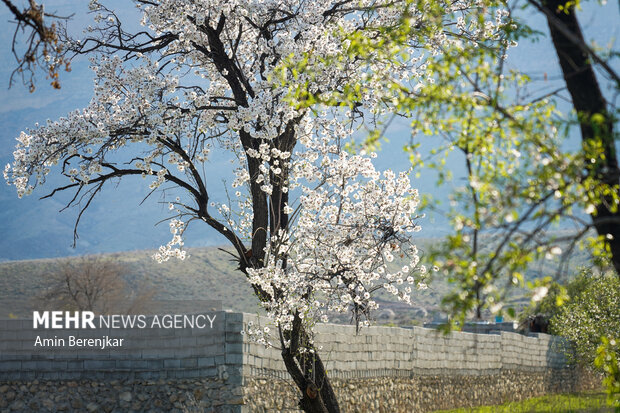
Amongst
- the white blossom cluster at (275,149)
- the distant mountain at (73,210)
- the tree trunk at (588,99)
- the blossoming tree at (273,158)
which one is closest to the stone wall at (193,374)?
the blossoming tree at (273,158)

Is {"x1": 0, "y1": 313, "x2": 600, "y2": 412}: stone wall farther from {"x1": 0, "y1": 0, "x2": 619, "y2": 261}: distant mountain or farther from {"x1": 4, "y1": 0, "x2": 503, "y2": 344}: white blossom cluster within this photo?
{"x1": 0, "y1": 0, "x2": 619, "y2": 261}: distant mountain

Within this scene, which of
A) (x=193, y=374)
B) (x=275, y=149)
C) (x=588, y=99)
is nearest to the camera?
(x=588, y=99)

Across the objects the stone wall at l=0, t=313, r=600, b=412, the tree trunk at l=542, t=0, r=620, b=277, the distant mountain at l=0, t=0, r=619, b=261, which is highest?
the distant mountain at l=0, t=0, r=619, b=261

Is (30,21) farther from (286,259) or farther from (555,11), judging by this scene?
(286,259)

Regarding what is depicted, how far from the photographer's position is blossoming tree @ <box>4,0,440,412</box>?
32.9 ft

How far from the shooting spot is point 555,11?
5.50 metres

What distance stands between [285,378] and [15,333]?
4999mm

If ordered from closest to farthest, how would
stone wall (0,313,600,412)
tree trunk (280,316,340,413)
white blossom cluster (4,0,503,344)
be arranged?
white blossom cluster (4,0,503,344) < tree trunk (280,316,340,413) < stone wall (0,313,600,412)

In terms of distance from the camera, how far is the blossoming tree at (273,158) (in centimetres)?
1004

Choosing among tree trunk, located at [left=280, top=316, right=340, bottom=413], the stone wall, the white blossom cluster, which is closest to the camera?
the white blossom cluster

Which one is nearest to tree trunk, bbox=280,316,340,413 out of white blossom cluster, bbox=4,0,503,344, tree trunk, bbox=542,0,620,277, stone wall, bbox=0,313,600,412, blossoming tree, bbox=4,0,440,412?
blossoming tree, bbox=4,0,440,412

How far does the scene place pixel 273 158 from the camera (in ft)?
34.2

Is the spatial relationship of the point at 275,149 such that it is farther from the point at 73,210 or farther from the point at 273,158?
the point at 73,210

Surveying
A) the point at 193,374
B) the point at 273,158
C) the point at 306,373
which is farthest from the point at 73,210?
the point at 273,158
